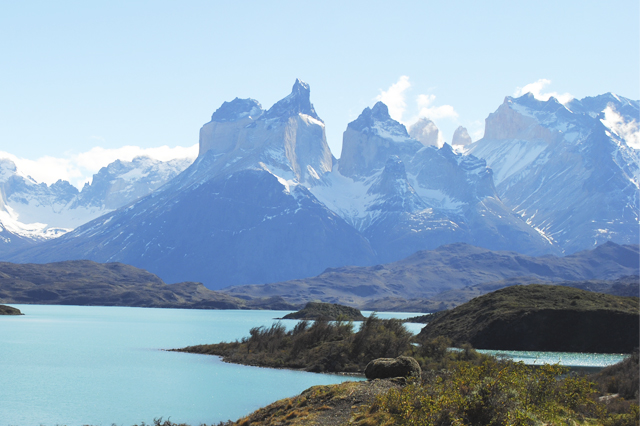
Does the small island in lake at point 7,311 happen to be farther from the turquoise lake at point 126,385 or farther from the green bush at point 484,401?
the green bush at point 484,401

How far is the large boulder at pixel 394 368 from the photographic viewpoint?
3726 cm

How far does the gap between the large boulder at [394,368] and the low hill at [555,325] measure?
54.7 metres

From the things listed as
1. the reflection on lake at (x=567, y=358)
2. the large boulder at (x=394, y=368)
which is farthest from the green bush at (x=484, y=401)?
the reflection on lake at (x=567, y=358)

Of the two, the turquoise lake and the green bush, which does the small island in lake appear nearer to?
the turquoise lake

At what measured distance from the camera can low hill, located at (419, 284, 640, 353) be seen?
88.1 metres

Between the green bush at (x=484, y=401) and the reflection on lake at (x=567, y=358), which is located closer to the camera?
the green bush at (x=484, y=401)

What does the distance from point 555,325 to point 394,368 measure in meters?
60.1

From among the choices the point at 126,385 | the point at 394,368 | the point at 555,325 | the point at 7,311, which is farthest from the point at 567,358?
the point at 7,311

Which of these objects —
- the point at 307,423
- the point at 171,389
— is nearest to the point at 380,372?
the point at 307,423

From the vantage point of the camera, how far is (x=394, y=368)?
1491 inches

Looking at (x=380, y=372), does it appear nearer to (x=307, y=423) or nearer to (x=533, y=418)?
(x=307, y=423)

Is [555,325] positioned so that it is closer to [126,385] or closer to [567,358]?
[567,358]

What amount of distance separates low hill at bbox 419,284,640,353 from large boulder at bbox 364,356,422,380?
54722mm

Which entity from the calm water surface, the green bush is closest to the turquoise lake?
the calm water surface
